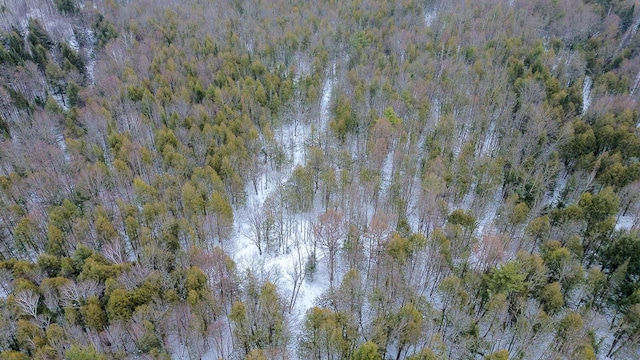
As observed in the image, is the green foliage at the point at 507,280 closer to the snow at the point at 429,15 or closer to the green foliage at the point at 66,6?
the snow at the point at 429,15

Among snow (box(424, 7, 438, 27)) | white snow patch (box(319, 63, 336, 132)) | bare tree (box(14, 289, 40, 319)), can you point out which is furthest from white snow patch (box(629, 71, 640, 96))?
bare tree (box(14, 289, 40, 319))

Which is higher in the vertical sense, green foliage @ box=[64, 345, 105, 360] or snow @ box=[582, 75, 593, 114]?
snow @ box=[582, 75, 593, 114]

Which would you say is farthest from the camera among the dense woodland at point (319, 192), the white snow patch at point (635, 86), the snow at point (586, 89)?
the snow at point (586, 89)

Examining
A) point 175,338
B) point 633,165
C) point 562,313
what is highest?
point 633,165

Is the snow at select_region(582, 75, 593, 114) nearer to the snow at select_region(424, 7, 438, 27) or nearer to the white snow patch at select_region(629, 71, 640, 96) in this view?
the white snow patch at select_region(629, 71, 640, 96)

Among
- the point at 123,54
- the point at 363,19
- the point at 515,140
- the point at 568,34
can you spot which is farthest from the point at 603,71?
the point at 123,54

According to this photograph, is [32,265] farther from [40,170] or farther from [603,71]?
[603,71]

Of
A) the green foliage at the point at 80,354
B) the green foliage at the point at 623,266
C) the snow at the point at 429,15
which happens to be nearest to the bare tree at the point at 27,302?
the green foliage at the point at 80,354

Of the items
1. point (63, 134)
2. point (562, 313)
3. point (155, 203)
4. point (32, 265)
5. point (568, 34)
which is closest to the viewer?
point (562, 313)
